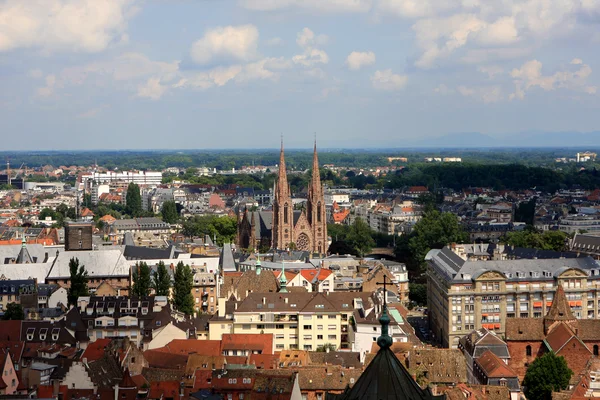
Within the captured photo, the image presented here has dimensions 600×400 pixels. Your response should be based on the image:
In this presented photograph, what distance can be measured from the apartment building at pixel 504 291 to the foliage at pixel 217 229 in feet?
212

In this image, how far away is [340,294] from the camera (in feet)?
248

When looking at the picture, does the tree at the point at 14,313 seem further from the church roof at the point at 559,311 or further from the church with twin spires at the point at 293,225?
the church with twin spires at the point at 293,225

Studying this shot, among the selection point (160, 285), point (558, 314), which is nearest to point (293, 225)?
point (160, 285)

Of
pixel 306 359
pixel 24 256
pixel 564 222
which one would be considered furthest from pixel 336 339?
pixel 564 222

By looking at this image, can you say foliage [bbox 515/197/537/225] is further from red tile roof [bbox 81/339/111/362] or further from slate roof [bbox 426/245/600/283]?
red tile roof [bbox 81/339/111/362]

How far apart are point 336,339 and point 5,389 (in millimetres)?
26670

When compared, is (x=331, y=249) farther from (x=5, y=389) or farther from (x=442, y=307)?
Result: (x=5, y=389)

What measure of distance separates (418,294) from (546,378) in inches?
1650

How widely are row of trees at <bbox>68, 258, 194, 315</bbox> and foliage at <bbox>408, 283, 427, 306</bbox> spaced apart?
25082 millimetres

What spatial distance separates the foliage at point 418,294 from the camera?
9975 centimetres

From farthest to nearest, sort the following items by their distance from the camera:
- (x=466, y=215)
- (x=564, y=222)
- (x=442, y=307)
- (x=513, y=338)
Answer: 1. (x=466, y=215)
2. (x=564, y=222)
3. (x=442, y=307)
4. (x=513, y=338)

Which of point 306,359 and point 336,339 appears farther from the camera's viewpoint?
point 336,339

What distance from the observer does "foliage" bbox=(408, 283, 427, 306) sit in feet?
327

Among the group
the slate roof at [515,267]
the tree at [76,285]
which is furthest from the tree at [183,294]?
the slate roof at [515,267]
